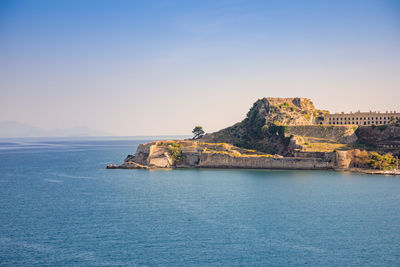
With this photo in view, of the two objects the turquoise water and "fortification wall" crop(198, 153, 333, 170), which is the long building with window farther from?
the turquoise water

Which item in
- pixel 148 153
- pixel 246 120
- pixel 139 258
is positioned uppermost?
pixel 246 120

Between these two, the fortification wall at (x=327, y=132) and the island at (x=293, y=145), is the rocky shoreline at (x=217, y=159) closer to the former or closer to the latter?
the island at (x=293, y=145)

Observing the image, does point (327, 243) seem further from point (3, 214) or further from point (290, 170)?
point (290, 170)

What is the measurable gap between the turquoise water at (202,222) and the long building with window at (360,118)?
105 ft

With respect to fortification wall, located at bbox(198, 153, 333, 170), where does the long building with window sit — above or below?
above

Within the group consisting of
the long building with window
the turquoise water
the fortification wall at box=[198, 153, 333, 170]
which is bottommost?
the turquoise water

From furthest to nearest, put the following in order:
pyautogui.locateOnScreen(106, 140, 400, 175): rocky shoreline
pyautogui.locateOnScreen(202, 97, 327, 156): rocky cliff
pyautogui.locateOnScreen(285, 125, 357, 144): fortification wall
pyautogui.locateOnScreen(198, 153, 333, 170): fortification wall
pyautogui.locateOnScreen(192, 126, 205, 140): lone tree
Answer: pyautogui.locateOnScreen(192, 126, 205, 140): lone tree < pyautogui.locateOnScreen(202, 97, 327, 156): rocky cliff < pyautogui.locateOnScreen(285, 125, 357, 144): fortification wall < pyautogui.locateOnScreen(198, 153, 333, 170): fortification wall < pyautogui.locateOnScreen(106, 140, 400, 175): rocky shoreline

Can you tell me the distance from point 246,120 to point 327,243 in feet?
218

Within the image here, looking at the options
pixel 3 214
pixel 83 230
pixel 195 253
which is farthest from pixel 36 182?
pixel 195 253

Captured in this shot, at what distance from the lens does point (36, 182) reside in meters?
58.5

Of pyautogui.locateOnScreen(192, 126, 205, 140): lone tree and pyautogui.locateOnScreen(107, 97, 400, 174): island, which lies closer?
pyautogui.locateOnScreen(107, 97, 400, 174): island

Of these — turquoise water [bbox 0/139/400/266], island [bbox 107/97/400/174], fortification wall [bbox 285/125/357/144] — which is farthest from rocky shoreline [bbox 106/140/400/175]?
fortification wall [bbox 285/125/357/144]

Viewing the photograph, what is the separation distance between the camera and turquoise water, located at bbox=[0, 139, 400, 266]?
26984 mm

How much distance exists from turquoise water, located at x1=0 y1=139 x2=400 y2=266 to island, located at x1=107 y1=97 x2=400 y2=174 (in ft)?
34.1
